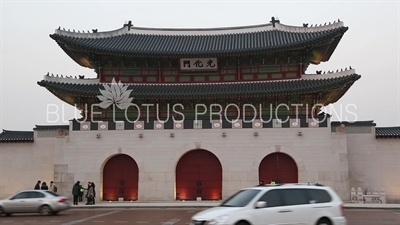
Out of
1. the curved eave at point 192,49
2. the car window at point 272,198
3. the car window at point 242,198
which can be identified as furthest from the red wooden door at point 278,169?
the car window at point 272,198

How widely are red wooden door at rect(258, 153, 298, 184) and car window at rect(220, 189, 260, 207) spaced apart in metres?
16.1

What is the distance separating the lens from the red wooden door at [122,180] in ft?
97.1

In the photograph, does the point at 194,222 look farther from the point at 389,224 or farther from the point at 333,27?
the point at 333,27

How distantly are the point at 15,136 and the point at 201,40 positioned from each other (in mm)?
15110

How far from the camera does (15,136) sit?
106 ft

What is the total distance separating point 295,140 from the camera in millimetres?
28656

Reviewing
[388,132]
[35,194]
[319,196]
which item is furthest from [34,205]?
[388,132]

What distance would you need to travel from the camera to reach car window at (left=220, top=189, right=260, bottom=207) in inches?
484

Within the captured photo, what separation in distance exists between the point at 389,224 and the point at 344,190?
36.8 feet

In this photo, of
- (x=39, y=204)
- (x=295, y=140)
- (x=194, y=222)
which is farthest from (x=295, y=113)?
(x=194, y=222)

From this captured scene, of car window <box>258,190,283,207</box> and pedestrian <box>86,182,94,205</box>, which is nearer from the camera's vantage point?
car window <box>258,190,283,207</box>

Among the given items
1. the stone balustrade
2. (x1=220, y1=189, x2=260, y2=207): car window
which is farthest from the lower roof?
(x1=220, y1=189, x2=260, y2=207): car window

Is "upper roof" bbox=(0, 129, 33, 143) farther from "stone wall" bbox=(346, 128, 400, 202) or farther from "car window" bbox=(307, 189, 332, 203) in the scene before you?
"car window" bbox=(307, 189, 332, 203)

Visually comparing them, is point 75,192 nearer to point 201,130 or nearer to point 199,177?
point 199,177
